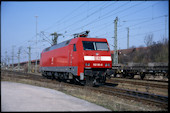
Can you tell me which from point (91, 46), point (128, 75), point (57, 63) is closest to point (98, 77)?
point (91, 46)

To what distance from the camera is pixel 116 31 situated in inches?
1001

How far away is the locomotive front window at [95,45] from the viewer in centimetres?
1545

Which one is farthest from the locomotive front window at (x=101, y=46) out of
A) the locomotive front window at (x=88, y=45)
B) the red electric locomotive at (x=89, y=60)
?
the locomotive front window at (x=88, y=45)

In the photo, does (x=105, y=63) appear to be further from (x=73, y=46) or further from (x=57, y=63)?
(x=57, y=63)

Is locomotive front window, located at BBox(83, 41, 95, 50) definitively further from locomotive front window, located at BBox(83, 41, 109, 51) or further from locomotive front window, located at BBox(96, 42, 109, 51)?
locomotive front window, located at BBox(96, 42, 109, 51)

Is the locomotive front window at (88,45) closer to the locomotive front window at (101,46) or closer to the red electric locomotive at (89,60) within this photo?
the red electric locomotive at (89,60)

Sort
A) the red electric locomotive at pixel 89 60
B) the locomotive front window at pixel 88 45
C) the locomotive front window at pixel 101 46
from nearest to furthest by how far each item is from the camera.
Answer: the red electric locomotive at pixel 89 60, the locomotive front window at pixel 88 45, the locomotive front window at pixel 101 46

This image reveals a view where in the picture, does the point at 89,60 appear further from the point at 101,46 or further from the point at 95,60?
the point at 101,46

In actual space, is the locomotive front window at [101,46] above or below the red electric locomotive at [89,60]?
above

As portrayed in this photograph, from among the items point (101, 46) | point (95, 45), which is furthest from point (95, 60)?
point (101, 46)

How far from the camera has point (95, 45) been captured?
15.8 m

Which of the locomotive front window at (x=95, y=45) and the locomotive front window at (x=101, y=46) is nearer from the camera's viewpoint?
the locomotive front window at (x=95, y=45)

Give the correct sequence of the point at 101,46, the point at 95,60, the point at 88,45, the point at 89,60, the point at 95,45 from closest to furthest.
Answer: the point at 89,60 < the point at 95,60 < the point at 88,45 < the point at 95,45 < the point at 101,46

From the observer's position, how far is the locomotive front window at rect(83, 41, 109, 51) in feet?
50.7
